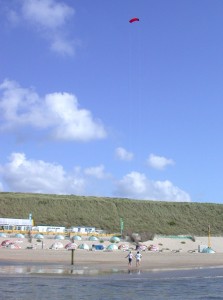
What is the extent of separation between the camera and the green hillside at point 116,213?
105 m

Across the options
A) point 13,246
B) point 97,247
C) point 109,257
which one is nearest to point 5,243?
point 13,246

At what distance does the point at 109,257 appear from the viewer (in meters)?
55.9

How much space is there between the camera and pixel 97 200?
400 feet

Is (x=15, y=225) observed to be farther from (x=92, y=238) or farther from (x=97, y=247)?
(x=97, y=247)

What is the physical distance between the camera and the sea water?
81.6ft

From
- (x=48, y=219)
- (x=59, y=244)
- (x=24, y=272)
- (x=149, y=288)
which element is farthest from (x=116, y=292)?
(x=48, y=219)

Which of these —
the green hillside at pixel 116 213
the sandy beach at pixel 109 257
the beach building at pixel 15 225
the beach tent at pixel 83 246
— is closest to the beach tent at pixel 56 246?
the sandy beach at pixel 109 257

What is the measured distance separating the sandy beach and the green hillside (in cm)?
2290

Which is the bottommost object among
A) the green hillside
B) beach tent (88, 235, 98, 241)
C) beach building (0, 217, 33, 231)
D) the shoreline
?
the shoreline

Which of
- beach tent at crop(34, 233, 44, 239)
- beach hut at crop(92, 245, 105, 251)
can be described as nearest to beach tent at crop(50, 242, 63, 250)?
beach hut at crop(92, 245, 105, 251)

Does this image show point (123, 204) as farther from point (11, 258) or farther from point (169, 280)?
point (169, 280)

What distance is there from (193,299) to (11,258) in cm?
2982

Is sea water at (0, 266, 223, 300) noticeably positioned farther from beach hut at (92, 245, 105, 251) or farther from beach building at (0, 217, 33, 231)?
beach building at (0, 217, 33, 231)

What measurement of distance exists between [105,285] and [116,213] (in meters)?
84.3
